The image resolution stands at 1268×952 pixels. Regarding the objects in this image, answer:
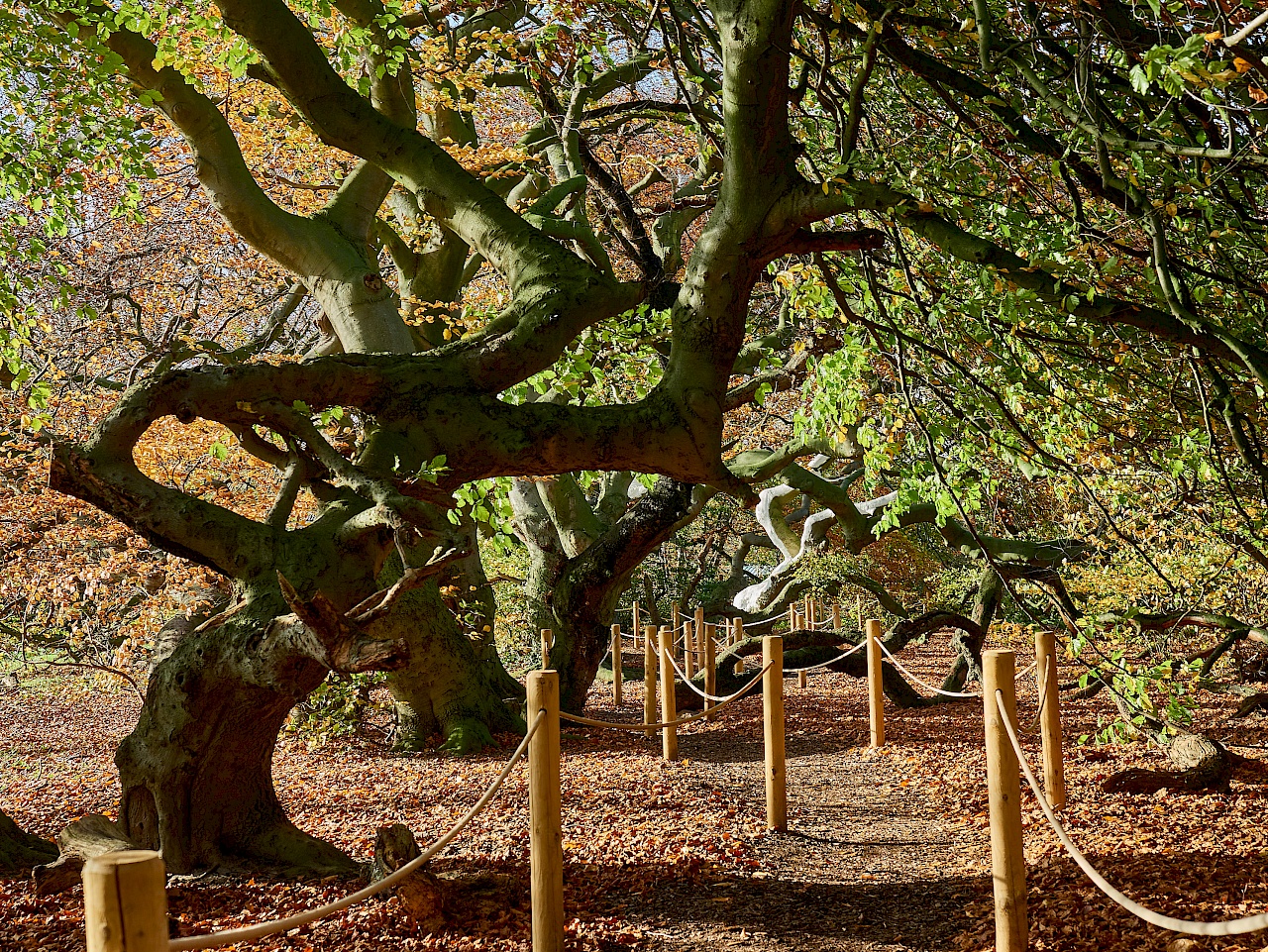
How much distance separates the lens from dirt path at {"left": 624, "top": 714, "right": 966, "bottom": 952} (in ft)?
14.7

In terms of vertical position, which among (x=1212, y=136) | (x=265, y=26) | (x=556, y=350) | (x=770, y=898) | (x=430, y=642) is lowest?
(x=770, y=898)

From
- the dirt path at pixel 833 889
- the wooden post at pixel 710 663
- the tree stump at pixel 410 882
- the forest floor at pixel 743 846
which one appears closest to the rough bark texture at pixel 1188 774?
the forest floor at pixel 743 846

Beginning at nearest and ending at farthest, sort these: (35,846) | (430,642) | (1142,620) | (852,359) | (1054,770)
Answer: (35,846)
(1054,770)
(852,359)
(1142,620)
(430,642)

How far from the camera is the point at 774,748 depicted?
20.6 ft

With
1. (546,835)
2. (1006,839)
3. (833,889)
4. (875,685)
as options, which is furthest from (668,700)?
(1006,839)

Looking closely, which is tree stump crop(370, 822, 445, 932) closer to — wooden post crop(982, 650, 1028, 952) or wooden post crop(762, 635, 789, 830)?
Result: wooden post crop(982, 650, 1028, 952)

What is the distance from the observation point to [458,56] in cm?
952

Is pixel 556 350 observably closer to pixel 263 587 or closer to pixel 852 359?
pixel 263 587

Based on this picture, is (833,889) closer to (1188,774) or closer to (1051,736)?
(1051,736)

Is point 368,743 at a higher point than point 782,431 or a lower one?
lower

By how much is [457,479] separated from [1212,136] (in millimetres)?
3625

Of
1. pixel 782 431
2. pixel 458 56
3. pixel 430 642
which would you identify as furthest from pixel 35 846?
pixel 782 431

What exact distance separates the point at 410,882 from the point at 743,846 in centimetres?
213

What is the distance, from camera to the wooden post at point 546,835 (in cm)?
406
